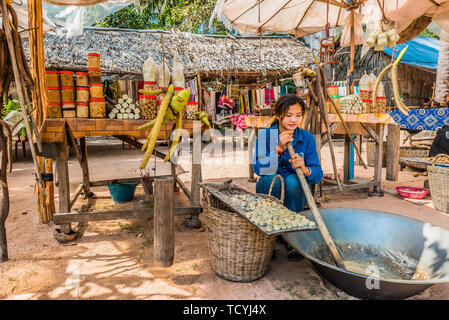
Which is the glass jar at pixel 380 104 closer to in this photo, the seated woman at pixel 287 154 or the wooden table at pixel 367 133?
the wooden table at pixel 367 133

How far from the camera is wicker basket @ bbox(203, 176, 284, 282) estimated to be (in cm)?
184

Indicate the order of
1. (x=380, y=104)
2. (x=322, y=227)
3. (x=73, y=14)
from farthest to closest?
1. (x=73, y=14)
2. (x=380, y=104)
3. (x=322, y=227)

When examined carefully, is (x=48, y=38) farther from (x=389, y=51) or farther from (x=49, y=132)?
(x=389, y=51)

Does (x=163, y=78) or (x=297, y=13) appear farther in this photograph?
(x=297, y=13)

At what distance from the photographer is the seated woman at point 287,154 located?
226 centimetres

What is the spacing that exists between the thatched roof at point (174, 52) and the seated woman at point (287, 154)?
19.6ft

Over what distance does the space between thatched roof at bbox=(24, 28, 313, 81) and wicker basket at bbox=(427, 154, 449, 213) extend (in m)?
5.54

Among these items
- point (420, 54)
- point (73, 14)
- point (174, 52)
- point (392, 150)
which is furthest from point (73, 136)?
point (420, 54)

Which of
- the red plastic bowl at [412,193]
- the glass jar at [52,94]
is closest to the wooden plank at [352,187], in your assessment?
the red plastic bowl at [412,193]

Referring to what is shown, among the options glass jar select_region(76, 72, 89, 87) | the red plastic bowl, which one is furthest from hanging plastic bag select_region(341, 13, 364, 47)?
glass jar select_region(76, 72, 89, 87)

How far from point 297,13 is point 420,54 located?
6.41 metres

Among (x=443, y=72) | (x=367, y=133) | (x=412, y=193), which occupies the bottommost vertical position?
(x=412, y=193)

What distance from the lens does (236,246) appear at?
187 centimetres

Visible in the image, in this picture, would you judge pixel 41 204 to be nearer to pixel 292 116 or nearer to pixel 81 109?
pixel 81 109
